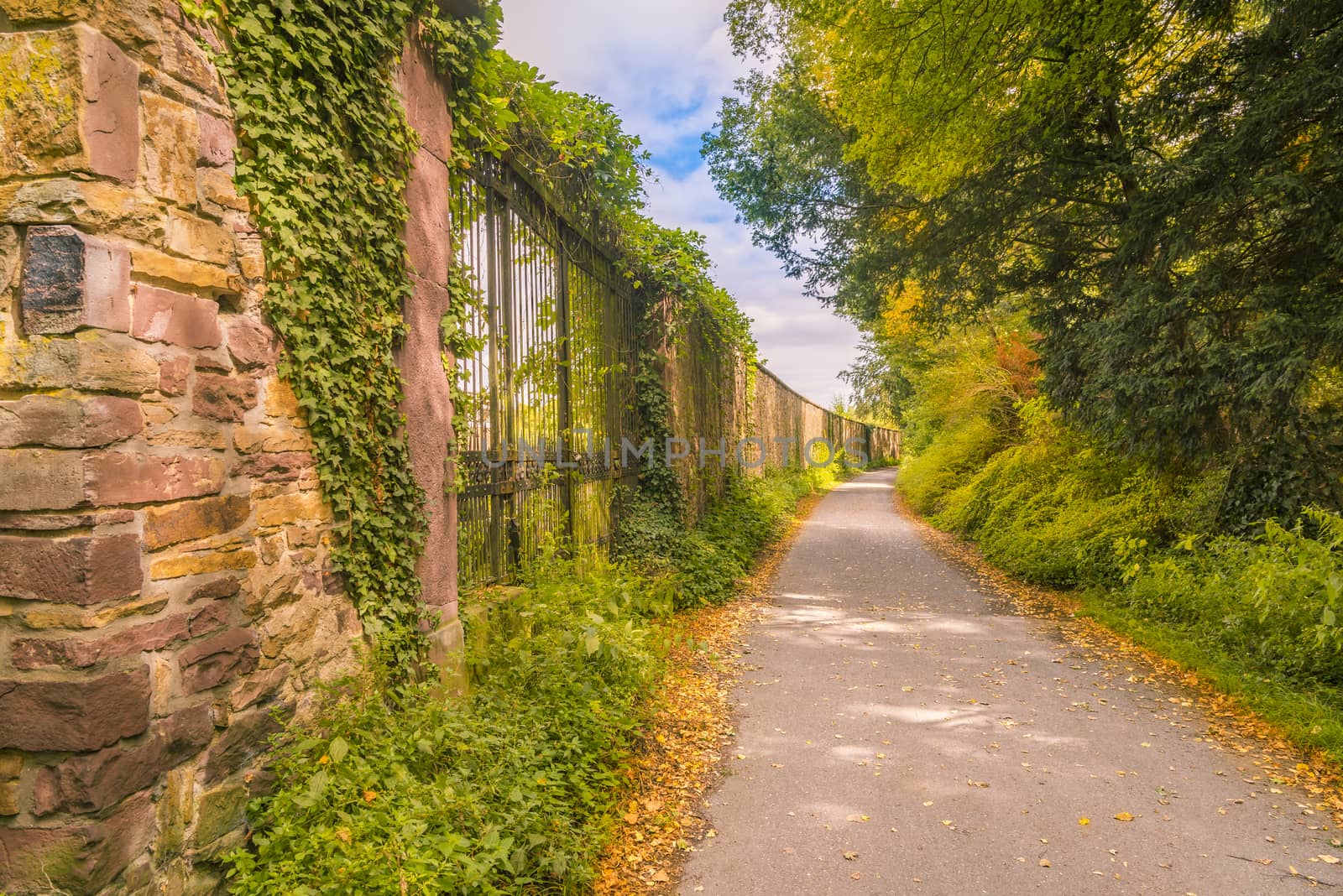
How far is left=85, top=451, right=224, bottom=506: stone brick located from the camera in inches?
78.9

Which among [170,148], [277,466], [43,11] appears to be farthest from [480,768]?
[43,11]

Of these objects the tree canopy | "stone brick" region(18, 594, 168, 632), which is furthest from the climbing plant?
the tree canopy

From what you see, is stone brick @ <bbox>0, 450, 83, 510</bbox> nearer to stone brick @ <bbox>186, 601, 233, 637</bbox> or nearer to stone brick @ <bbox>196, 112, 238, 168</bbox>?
stone brick @ <bbox>186, 601, 233, 637</bbox>

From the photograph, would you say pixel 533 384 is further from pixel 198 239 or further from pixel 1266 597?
pixel 1266 597

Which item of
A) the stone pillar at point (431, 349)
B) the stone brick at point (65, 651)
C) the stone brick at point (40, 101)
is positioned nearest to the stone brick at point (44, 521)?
the stone brick at point (65, 651)

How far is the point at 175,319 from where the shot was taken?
2.27 meters

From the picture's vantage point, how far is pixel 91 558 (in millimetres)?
1987

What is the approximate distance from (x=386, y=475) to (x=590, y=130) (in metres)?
3.73

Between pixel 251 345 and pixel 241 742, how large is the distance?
145 cm

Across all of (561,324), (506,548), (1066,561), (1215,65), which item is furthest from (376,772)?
(1215,65)

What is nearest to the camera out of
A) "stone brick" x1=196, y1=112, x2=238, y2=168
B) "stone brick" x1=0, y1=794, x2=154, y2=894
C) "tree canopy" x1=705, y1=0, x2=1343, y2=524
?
"stone brick" x1=0, y1=794, x2=154, y2=894

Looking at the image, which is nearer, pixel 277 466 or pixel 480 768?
pixel 277 466

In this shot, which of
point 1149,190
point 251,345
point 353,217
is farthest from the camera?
point 1149,190

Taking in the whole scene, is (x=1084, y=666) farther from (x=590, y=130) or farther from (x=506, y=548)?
(x=590, y=130)
